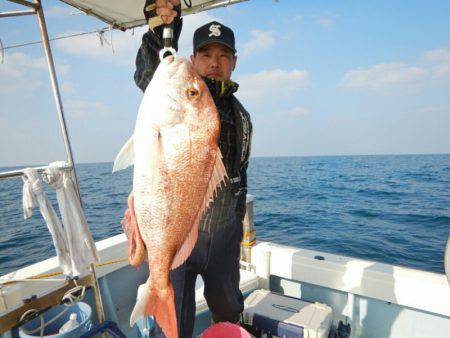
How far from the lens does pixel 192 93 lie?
1579mm

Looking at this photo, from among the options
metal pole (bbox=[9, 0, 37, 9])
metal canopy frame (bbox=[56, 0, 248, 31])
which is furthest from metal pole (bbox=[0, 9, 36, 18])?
metal canopy frame (bbox=[56, 0, 248, 31])

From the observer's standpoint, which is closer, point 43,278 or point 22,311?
point 22,311

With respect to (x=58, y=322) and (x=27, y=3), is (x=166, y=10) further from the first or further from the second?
(x=58, y=322)

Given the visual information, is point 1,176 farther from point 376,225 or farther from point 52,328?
point 376,225

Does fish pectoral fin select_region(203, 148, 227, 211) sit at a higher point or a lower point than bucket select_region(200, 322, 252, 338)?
higher

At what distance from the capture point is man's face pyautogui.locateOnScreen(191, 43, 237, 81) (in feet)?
8.34

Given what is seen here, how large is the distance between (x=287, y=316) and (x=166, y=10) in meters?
3.12

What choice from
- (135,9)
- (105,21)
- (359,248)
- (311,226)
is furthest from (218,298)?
(311,226)

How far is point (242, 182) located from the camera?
2777 millimetres

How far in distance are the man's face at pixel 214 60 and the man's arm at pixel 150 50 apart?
487 millimetres

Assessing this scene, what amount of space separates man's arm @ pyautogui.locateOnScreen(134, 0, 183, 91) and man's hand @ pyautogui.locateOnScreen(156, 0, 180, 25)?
0.10 feet

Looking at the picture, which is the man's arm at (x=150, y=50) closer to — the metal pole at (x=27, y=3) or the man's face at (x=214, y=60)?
the man's face at (x=214, y=60)

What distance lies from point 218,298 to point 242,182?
1.08 metres

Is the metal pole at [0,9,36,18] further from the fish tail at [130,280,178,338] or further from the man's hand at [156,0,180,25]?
the fish tail at [130,280,178,338]
